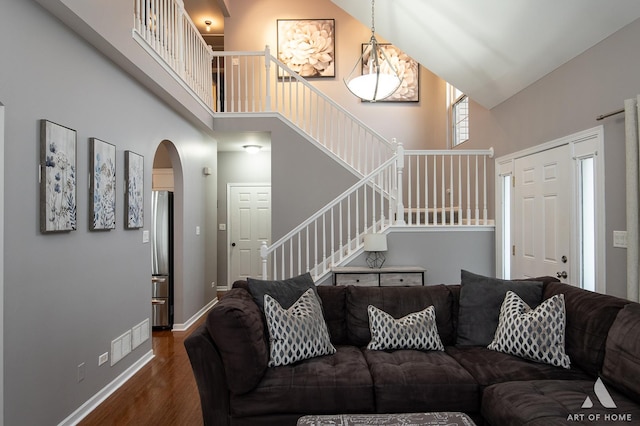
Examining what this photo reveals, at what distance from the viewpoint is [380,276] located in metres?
4.55

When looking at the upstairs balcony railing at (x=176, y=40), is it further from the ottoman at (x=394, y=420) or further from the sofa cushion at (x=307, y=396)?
the ottoman at (x=394, y=420)

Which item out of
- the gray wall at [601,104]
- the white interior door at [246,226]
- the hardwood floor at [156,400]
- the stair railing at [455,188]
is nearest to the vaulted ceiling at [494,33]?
the gray wall at [601,104]

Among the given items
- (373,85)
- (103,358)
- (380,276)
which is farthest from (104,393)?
(373,85)

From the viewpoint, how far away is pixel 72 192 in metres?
2.67

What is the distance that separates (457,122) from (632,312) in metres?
4.86

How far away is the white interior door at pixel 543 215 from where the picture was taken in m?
3.55

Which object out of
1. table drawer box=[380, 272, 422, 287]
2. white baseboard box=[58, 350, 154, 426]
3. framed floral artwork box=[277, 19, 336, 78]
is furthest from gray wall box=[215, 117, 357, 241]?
white baseboard box=[58, 350, 154, 426]

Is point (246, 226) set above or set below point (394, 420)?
above

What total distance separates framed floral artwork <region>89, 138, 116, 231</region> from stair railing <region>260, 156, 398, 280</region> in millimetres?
1834

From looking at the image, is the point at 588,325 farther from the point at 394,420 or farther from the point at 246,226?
the point at 246,226

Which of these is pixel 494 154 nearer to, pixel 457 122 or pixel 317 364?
pixel 457 122

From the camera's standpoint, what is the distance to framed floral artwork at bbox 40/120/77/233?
7.82 feet

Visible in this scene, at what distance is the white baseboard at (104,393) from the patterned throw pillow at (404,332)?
2069 millimetres

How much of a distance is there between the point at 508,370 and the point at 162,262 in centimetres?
401
